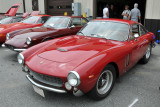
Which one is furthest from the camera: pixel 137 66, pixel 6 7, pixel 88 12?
pixel 6 7

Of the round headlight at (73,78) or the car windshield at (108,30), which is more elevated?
the car windshield at (108,30)

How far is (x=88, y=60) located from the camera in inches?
102

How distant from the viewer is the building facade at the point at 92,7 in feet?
27.5

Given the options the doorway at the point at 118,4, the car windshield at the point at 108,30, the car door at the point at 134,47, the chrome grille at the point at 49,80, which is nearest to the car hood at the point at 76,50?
the car windshield at the point at 108,30

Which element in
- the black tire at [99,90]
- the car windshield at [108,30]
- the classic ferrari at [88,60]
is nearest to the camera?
the classic ferrari at [88,60]

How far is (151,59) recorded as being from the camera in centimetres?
530

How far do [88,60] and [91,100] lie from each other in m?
0.77

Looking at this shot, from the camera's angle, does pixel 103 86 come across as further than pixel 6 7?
No

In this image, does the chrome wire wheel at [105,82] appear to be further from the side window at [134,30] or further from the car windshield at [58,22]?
the car windshield at [58,22]

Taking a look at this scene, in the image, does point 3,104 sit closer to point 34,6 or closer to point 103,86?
point 103,86

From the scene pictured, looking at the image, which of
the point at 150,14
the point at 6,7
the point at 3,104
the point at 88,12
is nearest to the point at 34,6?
the point at 6,7

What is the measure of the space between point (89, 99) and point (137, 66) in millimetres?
2371

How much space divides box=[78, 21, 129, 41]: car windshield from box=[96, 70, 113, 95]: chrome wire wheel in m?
1.00

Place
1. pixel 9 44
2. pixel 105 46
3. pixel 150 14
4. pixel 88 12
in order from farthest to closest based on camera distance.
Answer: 1. pixel 88 12
2. pixel 150 14
3. pixel 9 44
4. pixel 105 46
